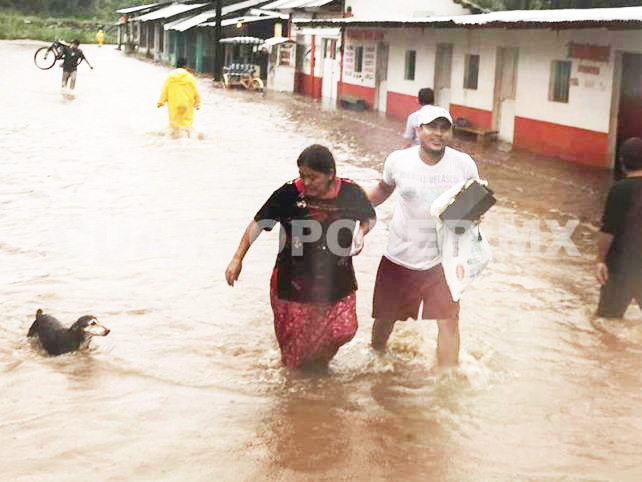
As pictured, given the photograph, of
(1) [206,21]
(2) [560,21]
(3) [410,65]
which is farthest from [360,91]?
(1) [206,21]

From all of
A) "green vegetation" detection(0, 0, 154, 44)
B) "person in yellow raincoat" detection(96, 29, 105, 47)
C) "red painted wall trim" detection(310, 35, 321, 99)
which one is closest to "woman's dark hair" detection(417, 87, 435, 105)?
"red painted wall trim" detection(310, 35, 321, 99)

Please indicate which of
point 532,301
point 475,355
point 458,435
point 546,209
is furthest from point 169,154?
point 458,435

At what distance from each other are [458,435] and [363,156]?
12295mm

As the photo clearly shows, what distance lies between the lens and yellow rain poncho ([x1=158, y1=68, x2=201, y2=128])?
17.0m

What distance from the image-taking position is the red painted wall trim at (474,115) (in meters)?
21.2

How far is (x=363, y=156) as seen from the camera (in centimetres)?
1717

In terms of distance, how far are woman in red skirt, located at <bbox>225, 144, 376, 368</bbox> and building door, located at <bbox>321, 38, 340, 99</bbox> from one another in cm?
2732

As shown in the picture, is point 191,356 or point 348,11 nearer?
point 191,356

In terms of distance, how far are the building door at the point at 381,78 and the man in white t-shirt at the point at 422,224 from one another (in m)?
22.9

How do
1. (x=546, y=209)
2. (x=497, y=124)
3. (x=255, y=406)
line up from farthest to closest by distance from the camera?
(x=497, y=124)
(x=546, y=209)
(x=255, y=406)

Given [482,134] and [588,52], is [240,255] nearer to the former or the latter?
[588,52]

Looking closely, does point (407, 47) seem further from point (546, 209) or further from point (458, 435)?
point (458, 435)

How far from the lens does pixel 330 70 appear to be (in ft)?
109

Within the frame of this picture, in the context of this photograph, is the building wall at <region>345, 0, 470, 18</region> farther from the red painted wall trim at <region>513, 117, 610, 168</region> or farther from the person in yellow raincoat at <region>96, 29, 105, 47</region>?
the person in yellow raincoat at <region>96, 29, 105, 47</region>
